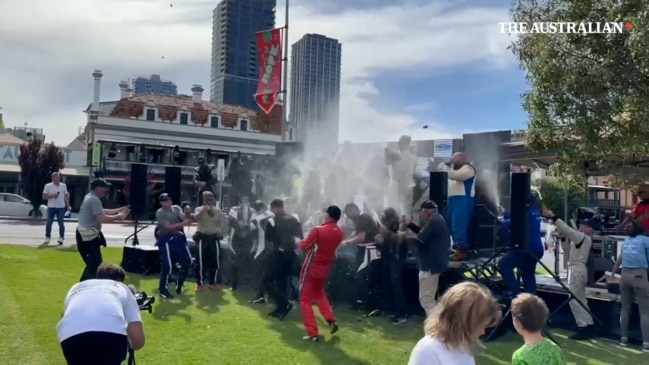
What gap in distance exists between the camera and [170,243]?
9961 millimetres

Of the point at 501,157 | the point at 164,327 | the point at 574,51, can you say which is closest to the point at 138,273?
the point at 164,327

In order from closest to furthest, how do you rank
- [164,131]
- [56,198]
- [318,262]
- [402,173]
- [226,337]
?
[226,337] → [318,262] → [402,173] → [56,198] → [164,131]

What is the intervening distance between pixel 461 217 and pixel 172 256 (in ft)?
16.9

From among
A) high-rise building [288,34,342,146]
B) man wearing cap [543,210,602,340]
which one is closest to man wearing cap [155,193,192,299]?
man wearing cap [543,210,602,340]

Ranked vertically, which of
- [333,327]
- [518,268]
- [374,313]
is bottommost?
[374,313]

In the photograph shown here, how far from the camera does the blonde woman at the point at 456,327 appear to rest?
2684 millimetres

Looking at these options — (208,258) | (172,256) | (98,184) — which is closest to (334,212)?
(98,184)

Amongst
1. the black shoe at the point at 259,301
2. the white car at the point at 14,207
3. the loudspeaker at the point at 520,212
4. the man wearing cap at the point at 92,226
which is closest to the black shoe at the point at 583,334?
the loudspeaker at the point at 520,212

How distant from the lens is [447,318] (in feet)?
9.05

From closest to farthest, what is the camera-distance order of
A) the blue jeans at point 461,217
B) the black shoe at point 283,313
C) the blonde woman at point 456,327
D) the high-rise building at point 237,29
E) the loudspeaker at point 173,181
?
the blonde woman at point 456,327
the black shoe at point 283,313
the blue jeans at point 461,217
the loudspeaker at point 173,181
the high-rise building at point 237,29

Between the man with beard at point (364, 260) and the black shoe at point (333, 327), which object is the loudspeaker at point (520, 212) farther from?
the black shoe at point (333, 327)

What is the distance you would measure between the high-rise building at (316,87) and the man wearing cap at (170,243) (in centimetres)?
640

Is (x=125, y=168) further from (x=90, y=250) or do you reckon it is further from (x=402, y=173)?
(x=90, y=250)

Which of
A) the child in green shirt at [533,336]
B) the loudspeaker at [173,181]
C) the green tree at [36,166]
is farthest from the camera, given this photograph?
the green tree at [36,166]
